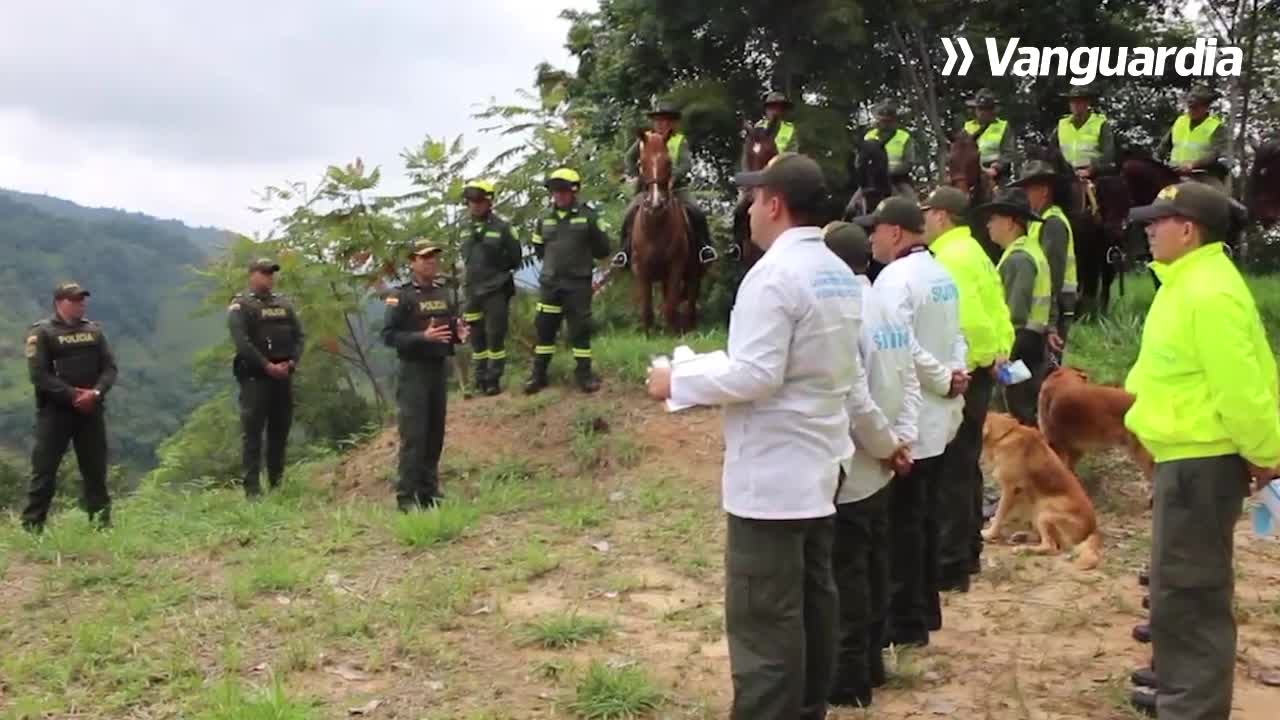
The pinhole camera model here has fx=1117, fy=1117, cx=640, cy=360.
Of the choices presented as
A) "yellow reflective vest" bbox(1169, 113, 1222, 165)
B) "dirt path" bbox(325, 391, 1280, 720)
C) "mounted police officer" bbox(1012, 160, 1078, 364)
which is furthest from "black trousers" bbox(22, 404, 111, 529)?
"yellow reflective vest" bbox(1169, 113, 1222, 165)

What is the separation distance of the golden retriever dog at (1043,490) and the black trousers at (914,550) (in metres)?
1.47

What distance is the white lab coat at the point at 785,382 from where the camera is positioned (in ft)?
11.3

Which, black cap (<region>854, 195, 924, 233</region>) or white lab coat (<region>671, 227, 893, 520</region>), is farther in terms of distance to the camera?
black cap (<region>854, 195, 924, 233</region>)

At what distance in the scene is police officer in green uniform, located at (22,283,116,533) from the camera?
8.16 m

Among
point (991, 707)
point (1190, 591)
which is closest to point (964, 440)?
point (991, 707)

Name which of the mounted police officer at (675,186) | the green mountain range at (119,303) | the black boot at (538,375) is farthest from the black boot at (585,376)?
the green mountain range at (119,303)

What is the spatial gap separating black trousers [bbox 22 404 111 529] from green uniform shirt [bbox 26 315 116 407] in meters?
0.14

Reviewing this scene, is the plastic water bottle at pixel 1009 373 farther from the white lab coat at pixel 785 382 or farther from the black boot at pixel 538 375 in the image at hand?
the black boot at pixel 538 375

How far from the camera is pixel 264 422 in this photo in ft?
31.2

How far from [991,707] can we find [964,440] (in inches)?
65.9

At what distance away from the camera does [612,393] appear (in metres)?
10.7

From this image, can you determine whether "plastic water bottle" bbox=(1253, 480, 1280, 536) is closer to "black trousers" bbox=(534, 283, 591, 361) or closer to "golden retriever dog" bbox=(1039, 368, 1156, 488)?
"golden retriever dog" bbox=(1039, 368, 1156, 488)

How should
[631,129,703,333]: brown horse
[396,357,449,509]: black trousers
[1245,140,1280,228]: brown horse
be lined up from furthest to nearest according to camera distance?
[1245,140,1280,228]: brown horse
[631,129,703,333]: brown horse
[396,357,449,509]: black trousers

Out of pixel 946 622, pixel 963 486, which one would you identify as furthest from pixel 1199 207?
pixel 946 622
